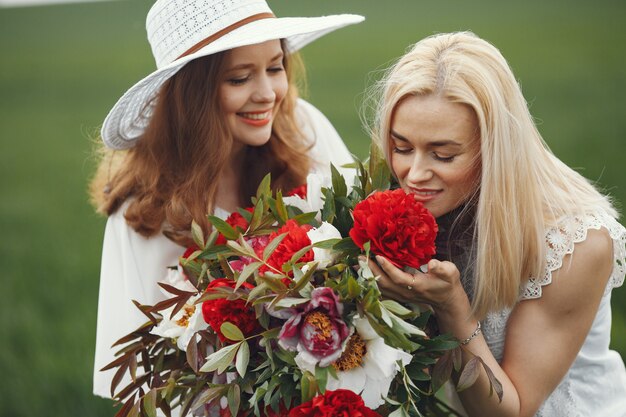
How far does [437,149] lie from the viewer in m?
2.54

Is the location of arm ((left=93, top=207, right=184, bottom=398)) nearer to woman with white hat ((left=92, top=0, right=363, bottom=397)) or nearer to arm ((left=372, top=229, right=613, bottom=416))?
woman with white hat ((left=92, top=0, right=363, bottom=397))

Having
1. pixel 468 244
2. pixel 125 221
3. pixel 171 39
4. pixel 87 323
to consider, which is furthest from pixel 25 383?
pixel 468 244

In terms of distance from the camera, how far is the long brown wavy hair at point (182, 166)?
134 inches

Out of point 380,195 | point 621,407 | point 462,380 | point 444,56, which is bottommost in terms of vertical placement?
point 621,407

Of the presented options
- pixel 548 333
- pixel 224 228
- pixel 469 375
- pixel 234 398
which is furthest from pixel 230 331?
pixel 548 333

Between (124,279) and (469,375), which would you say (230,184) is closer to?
(124,279)

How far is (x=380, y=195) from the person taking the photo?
91.0 inches

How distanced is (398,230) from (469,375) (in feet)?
1.60

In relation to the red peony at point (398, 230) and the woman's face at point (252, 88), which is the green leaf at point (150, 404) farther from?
the woman's face at point (252, 88)

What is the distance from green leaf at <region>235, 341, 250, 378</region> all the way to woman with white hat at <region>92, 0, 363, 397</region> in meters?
1.01

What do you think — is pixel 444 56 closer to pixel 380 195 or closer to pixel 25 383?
pixel 380 195

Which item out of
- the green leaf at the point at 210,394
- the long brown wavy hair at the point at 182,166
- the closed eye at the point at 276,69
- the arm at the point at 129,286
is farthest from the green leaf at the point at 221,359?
the closed eye at the point at 276,69

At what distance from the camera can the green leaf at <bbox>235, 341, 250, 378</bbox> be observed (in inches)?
89.0

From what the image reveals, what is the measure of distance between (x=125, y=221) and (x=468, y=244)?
149cm
